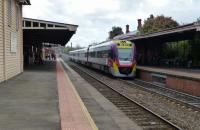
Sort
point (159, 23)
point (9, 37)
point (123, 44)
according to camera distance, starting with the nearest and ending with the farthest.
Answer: point (9, 37) → point (123, 44) → point (159, 23)

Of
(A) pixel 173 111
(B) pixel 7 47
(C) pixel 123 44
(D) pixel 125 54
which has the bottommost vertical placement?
(A) pixel 173 111

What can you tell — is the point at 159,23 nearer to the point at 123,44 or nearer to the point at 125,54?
the point at 123,44

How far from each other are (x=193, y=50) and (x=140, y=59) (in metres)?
13.6

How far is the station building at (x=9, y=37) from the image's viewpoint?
21.8 metres

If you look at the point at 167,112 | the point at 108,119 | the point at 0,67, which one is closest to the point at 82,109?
the point at 108,119

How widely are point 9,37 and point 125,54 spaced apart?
Result: 1067 centimetres

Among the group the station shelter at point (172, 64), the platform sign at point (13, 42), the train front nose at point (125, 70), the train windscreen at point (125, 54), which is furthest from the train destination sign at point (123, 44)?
the platform sign at point (13, 42)

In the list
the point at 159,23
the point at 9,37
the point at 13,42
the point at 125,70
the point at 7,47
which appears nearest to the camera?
the point at 7,47

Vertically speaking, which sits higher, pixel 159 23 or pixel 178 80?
pixel 159 23

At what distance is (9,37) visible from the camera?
2441 cm

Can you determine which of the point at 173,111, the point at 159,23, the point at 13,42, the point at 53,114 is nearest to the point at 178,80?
the point at 173,111

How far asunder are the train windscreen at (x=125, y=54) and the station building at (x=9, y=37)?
7.11 m

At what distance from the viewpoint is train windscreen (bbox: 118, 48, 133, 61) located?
3253 cm

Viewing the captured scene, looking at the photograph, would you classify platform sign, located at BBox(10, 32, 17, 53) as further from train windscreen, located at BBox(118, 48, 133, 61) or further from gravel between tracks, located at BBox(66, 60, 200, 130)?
train windscreen, located at BBox(118, 48, 133, 61)
